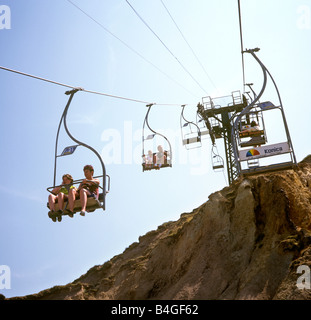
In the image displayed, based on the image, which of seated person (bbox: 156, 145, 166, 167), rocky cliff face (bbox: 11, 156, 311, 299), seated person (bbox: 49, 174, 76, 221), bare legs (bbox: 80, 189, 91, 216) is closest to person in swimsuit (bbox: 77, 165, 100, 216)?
bare legs (bbox: 80, 189, 91, 216)

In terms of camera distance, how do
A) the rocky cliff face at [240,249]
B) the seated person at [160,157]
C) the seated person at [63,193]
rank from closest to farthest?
the seated person at [63,193]
the rocky cliff face at [240,249]
the seated person at [160,157]

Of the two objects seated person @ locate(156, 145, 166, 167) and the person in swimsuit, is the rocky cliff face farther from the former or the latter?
the person in swimsuit

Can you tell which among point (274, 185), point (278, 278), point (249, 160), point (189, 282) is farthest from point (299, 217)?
point (189, 282)

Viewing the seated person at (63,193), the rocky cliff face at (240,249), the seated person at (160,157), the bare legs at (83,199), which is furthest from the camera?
the seated person at (160,157)

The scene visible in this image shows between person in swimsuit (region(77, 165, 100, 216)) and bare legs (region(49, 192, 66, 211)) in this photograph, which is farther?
bare legs (region(49, 192, 66, 211))

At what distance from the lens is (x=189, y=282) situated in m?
19.9

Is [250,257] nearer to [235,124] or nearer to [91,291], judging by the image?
[235,124]

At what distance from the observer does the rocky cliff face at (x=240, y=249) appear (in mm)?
16312

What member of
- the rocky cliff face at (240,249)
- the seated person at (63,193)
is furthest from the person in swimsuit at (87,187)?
the rocky cliff face at (240,249)

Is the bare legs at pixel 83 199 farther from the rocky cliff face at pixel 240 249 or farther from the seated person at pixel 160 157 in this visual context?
the seated person at pixel 160 157

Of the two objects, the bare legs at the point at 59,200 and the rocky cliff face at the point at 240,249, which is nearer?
the bare legs at the point at 59,200

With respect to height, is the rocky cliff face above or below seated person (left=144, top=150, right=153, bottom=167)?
below

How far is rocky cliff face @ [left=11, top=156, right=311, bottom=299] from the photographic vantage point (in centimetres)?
1631
